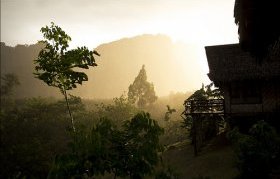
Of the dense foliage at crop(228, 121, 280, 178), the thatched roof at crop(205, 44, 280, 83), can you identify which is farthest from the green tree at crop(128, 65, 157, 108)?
the dense foliage at crop(228, 121, 280, 178)

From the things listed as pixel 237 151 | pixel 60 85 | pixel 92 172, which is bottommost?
pixel 237 151

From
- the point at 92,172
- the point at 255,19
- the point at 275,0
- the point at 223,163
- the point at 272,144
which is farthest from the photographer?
the point at 223,163

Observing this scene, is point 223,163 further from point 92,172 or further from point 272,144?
point 92,172

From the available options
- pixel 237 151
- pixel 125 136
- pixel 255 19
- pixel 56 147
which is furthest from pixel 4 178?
pixel 255 19

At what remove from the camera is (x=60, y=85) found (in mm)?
9883

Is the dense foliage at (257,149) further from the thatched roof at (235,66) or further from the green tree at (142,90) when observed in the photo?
the green tree at (142,90)

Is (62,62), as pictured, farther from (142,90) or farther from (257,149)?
(142,90)

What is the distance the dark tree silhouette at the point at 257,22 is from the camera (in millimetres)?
4535

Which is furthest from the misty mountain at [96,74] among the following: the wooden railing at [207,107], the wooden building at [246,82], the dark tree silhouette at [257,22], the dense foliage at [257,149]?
the dark tree silhouette at [257,22]

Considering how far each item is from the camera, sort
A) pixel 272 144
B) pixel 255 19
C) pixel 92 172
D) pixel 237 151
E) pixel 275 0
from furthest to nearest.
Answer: pixel 237 151 < pixel 272 144 < pixel 92 172 < pixel 255 19 < pixel 275 0

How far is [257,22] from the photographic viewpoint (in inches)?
189

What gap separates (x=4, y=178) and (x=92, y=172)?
1202 inches

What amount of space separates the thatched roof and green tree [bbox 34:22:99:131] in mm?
13812

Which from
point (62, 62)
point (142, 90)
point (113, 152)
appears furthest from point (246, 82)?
point (142, 90)
